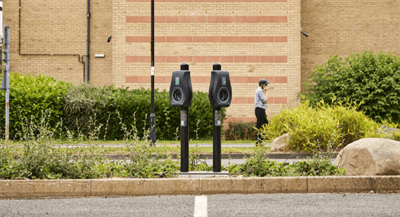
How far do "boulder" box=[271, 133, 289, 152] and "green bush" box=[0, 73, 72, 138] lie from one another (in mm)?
7941

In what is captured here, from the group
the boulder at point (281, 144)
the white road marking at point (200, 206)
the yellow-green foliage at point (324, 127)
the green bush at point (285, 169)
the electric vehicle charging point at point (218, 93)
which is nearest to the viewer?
the white road marking at point (200, 206)

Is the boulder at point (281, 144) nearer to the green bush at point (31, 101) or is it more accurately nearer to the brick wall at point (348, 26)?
the green bush at point (31, 101)

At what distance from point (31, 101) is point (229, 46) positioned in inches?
325

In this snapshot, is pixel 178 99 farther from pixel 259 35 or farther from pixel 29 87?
pixel 259 35

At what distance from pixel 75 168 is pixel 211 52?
13634 millimetres

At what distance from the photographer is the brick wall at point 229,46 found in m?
19.5

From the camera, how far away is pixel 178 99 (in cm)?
721

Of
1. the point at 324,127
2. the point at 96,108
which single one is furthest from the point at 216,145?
the point at 96,108

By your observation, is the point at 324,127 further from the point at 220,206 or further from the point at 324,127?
the point at 220,206

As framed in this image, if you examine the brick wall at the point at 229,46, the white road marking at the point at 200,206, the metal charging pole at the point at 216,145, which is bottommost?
the white road marking at the point at 200,206

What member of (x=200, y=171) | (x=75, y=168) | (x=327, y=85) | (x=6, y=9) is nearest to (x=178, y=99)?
(x=200, y=171)

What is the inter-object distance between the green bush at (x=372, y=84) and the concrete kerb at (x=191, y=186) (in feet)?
37.4

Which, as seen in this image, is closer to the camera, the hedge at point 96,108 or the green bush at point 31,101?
the green bush at point 31,101

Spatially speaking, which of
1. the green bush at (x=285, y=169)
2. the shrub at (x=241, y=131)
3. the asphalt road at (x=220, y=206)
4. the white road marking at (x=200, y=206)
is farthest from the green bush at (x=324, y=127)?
the shrub at (x=241, y=131)
